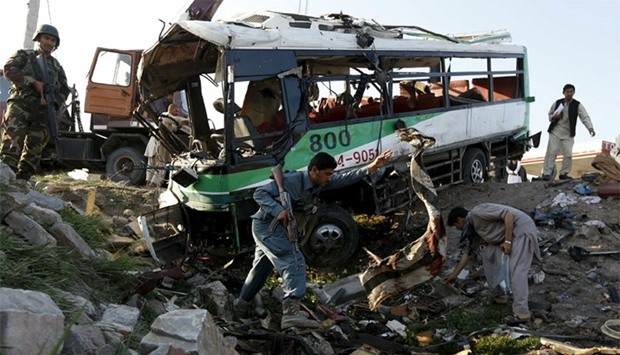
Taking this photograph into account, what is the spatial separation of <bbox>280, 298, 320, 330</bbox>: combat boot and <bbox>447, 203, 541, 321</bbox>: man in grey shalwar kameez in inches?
78.8

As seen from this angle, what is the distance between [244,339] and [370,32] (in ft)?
18.0

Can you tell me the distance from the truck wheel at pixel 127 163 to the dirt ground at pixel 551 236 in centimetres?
175

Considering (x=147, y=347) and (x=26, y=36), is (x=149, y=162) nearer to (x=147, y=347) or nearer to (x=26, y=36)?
(x=26, y=36)

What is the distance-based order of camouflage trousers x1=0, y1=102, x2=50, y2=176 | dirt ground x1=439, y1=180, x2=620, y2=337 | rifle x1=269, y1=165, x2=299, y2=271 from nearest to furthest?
1. rifle x1=269, y1=165, x2=299, y2=271
2. dirt ground x1=439, y1=180, x2=620, y2=337
3. camouflage trousers x1=0, y1=102, x2=50, y2=176

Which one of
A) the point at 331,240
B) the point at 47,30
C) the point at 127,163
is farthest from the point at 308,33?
the point at 127,163

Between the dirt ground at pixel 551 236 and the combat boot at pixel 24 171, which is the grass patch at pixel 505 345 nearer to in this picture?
the dirt ground at pixel 551 236

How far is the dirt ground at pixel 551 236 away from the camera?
6445 millimetres

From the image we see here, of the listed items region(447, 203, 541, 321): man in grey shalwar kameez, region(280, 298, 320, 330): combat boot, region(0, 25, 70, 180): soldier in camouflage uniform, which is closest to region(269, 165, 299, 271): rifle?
region(280, 298, 320, 330): combat boot

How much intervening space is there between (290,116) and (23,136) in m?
3.04

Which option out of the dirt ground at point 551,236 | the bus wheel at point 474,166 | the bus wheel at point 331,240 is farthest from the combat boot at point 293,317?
the bus wheel at point 474,166

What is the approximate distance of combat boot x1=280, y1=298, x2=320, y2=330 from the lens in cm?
541

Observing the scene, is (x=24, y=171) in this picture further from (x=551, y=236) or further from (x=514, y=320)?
(x=551, y=236)

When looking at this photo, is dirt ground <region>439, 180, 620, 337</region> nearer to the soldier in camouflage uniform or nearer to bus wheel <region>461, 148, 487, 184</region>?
bus wheel <region>461, 148, 487, 184</region>

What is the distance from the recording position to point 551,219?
8906 millimetres
